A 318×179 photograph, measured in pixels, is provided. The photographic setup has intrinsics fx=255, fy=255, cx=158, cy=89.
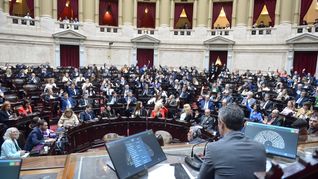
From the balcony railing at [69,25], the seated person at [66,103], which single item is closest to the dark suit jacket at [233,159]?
the seated person at [66,103]

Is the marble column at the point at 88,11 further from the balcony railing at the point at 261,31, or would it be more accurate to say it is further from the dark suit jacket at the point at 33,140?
the dark suit jacket at the point at 33,140

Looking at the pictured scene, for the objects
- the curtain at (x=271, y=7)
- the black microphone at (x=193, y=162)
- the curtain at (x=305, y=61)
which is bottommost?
the black microphone at (x=193, y=162)

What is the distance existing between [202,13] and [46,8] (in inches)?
524

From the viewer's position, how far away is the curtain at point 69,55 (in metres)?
21.2

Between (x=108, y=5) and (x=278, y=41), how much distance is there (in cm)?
1502

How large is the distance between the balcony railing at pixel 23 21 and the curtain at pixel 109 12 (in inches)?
225

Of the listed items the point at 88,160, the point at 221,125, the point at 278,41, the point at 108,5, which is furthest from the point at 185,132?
the point at 108,5

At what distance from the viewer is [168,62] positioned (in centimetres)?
2369

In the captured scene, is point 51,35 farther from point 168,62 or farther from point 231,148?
point 231,148

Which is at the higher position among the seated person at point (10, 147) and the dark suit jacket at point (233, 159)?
the dark suit jacket at point (233, 159)

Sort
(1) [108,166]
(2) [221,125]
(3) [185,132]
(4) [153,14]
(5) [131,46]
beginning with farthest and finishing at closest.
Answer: (4) [153,14], (5) [131,46], (3) [185,132], (1) [108,166], (2) [221,125]

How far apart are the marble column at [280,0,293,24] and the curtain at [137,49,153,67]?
1127 cm

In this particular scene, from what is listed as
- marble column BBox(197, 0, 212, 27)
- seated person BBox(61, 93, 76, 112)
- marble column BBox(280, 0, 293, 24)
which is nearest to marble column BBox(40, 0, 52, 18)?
marble column BBox(197, 0, 212, 27)

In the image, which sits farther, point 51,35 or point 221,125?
point 51,35
